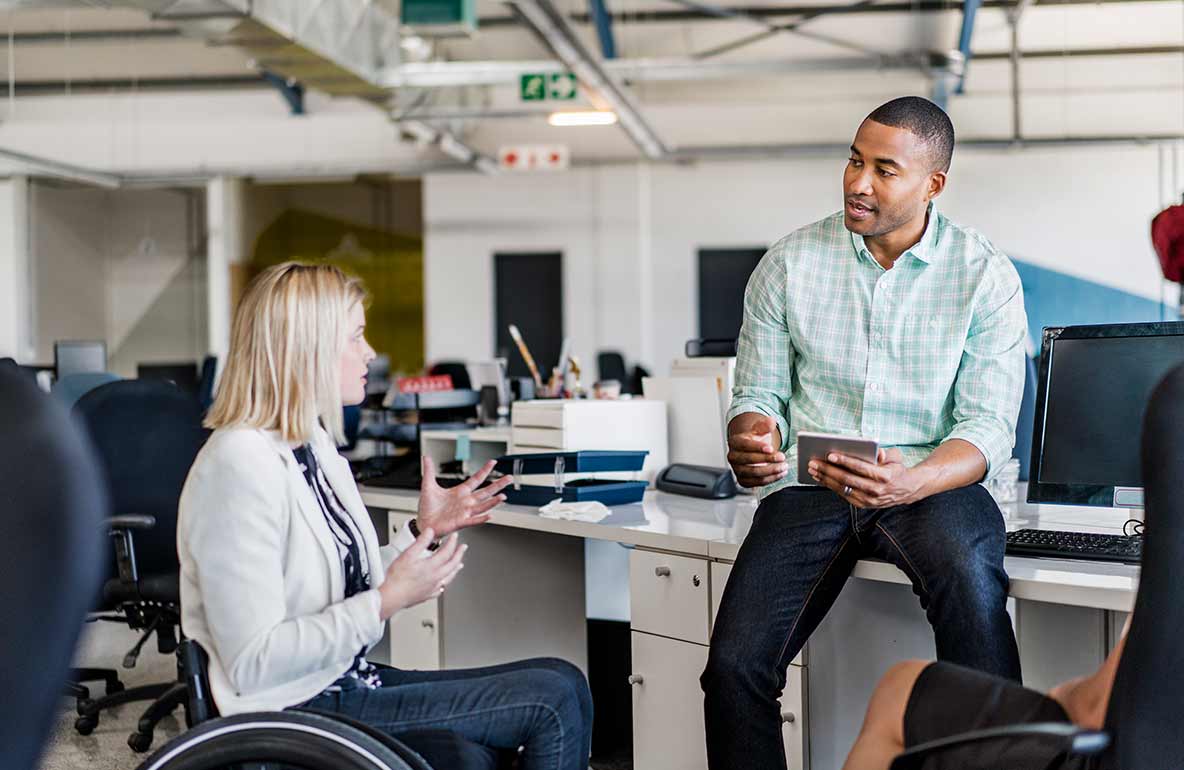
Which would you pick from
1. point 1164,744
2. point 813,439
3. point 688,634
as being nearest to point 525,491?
point 688,634

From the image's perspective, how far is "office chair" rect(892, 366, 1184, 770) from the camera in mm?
1264

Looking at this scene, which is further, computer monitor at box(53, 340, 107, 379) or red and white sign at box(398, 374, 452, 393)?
computer monitor at box(53, 340, 107, 379)

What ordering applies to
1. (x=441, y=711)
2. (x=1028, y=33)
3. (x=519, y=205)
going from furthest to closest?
(x=519, y=205) < (x=1028, y=33) < (x=441, y=711)

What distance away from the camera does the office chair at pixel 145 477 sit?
132 inches

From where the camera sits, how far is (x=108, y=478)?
11.2 feet

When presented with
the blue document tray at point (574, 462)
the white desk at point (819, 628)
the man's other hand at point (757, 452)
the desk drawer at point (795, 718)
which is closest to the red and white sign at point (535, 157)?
the blue document tray at point (574, 462)

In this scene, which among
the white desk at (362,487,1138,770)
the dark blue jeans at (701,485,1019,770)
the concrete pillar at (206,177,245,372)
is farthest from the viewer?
the concrete pillar at (206,177,245,372)

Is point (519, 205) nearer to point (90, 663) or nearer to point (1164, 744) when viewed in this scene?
point (90, 663)

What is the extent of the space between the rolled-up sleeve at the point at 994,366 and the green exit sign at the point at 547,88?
6971 mm

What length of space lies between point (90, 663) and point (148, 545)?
119cm

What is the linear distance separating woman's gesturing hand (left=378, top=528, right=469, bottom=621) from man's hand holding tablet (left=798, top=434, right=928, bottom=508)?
647 millimetres

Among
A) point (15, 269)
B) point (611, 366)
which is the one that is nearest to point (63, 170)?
point (15, 269)

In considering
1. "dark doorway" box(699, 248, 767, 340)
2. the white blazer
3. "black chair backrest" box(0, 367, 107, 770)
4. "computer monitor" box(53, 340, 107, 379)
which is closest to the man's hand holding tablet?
the white blazer

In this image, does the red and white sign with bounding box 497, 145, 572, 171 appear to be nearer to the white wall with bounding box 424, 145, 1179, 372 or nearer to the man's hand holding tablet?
the white wall with bounding box 424, 145, 1179, 372
